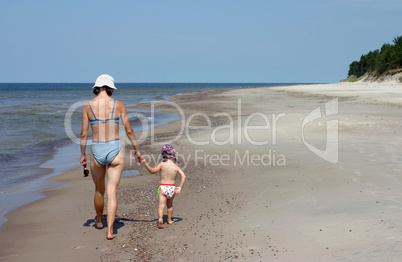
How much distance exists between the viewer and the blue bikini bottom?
490 centimetres

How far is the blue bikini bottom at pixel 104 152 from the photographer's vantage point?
16.1 feet

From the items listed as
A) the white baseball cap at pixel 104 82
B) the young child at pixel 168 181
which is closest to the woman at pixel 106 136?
the white baseball cap at pixel 104 82

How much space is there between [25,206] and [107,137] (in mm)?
2760

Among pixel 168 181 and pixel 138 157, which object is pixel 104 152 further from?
pixel 168 181

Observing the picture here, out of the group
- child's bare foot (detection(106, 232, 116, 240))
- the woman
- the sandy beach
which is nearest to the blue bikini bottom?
the woman

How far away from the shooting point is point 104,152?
490cm

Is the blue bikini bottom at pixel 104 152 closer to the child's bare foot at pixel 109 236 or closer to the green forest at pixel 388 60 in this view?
the child's bare foot at pixel 109 236

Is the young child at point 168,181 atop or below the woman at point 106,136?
below

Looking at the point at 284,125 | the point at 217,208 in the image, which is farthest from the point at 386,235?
the point at 284,125

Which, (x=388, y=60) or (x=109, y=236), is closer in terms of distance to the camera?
(x=109, y=236)

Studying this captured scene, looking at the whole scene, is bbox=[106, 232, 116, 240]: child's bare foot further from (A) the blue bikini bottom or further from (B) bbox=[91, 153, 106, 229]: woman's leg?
(A) the blue bikini bottom

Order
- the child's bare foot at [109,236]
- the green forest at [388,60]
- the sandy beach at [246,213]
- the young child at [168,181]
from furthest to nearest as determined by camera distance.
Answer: the green forest at [388,60]
the young child at [168,181]
the child's bare foot at [109,236]
the sandy beach at [246,213]

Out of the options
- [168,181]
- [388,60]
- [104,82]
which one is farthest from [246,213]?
[388,60]

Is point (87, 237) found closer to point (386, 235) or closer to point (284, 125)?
point (386, 235)
